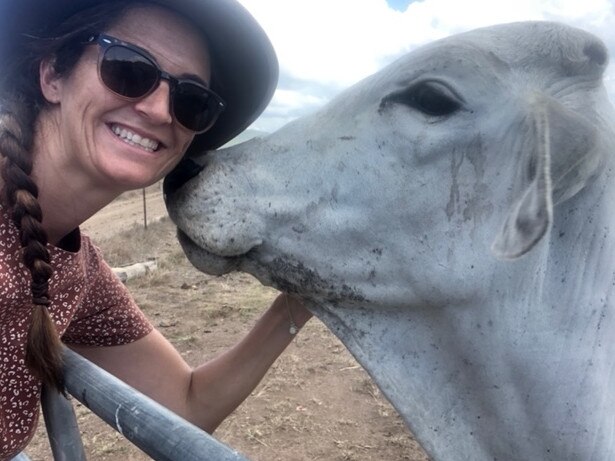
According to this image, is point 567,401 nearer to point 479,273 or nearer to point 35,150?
point 479,273

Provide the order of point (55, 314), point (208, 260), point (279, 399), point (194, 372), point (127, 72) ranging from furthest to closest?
point (279, 399) < point (194, 372) < point (55, 314) < point (208, 260) < point (127, 72)

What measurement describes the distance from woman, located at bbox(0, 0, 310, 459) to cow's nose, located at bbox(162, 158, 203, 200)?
0.03 m

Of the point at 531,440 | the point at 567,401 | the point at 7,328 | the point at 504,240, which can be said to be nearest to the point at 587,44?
the point at 504,240

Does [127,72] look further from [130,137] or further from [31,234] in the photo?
[31,234]

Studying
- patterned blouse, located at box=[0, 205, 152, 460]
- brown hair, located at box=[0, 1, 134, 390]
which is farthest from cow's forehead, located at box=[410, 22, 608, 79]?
patterned blouse, located at box=[0, 205, 152, 460]

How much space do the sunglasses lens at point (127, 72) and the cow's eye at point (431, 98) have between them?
0.72 m

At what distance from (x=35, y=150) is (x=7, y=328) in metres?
0.55

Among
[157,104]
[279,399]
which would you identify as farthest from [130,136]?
[279,399]

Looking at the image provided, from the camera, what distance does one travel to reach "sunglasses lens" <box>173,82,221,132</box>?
6.29 ft

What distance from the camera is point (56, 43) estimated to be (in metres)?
1.89

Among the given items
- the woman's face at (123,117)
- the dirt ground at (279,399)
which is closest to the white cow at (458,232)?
the woman's face at (123,117)

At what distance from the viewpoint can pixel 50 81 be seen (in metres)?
1.94

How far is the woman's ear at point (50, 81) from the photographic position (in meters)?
1.93

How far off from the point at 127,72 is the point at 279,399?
3.82m
